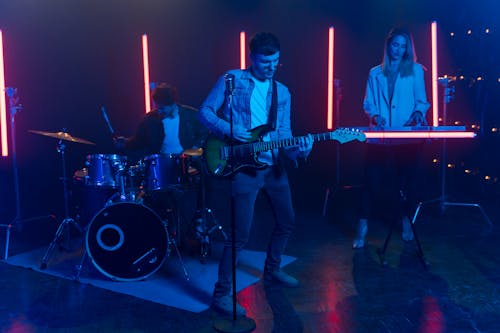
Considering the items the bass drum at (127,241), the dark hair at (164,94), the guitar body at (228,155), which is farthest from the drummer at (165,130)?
the guitar body at (228,155)

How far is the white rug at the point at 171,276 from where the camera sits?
370 centimetres

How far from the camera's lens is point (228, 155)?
10.8 feet

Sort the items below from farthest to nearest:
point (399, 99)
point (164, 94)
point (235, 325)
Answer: point (164, 94)
point (399, 99)
point (235, 325)

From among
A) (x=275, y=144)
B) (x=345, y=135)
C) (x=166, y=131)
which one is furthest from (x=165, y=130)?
(x=345, y=135)

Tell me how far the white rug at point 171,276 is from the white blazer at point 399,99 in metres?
1.56

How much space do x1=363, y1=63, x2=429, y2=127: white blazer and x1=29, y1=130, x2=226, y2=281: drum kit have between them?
1.83m

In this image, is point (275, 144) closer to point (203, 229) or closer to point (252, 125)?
point (252, 125)

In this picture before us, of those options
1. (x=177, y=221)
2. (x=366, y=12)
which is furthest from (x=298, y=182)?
(x=177, y=221)

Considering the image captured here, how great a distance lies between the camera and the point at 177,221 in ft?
15.1

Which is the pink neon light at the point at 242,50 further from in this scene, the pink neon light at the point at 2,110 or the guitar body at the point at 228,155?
the guitar body at the point at 228,155

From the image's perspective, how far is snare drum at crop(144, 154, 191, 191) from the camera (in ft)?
13.7

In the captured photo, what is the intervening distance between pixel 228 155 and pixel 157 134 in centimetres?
229

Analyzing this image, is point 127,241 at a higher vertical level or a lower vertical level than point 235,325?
higher

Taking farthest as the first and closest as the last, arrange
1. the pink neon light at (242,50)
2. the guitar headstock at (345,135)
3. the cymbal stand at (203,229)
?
1. the pink neon light at (242,50)
2. the cymbal stand at (203,229)
3. the guitar headstock at (345,135)
